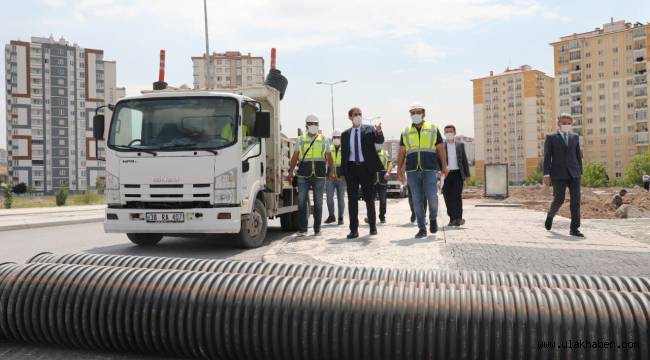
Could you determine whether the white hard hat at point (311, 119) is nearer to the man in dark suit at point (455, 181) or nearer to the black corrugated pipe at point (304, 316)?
the man in dark suit at point (455, 181)

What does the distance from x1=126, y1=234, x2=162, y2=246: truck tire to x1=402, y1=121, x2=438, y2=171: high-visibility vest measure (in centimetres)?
387

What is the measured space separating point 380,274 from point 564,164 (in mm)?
5428

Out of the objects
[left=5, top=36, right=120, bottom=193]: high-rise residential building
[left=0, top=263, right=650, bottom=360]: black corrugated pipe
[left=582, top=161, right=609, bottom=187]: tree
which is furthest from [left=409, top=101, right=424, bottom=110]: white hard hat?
[left=5, top=36, right=120, bottom=193]: high-rise residential building

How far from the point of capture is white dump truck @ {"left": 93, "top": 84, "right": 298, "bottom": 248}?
7.00 metres

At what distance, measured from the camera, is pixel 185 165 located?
7000 mm

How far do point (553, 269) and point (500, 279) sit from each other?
6.94 ft

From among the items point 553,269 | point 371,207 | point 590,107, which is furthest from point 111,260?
point 590,107

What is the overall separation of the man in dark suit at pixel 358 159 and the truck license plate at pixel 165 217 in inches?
92.8

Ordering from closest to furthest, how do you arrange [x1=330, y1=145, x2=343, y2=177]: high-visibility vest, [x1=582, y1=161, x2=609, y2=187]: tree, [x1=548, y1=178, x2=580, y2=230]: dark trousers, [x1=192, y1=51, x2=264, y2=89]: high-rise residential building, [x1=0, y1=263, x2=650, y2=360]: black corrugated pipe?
[x1=0, y1=263, x2=650, y2=360]: black corrugated pipe < [x1=548, y1=178, x2=580, y2=230]: dark trousers < [x1=330, y1=145, x2=343, y2=177]: high-visibility vest < [x1=582, y1=161, x2=609, y2=187]: tree < [x1=192, y1=51, x2=264, y2=89]: high-rise residential building

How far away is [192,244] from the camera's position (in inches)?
341

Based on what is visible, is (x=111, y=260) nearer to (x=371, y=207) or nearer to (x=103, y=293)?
(x=103, y=293)

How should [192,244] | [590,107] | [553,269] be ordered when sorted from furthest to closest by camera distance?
1. [590,107]
2. [192,244]
3. [553,269]

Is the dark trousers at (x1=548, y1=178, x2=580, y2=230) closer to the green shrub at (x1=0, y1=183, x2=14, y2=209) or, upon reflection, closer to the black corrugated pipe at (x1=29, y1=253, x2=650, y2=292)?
the black corrugated pipe at (x1=29, y1=253, x2=650, y2=292)

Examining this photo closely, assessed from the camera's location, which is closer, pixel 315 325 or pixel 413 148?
pixel 315 325
